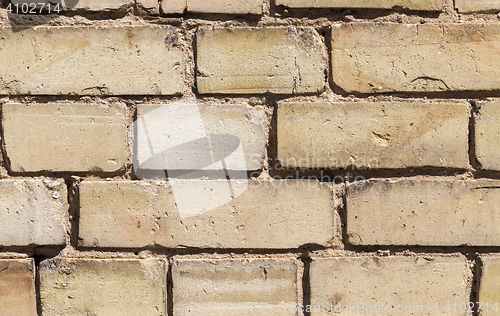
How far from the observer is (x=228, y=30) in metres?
0.72

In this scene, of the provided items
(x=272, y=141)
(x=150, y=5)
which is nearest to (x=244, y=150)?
(x=272, y=141)

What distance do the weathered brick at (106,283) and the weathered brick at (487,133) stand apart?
75 centimetres

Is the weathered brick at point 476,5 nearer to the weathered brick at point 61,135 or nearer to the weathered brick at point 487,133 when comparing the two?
the weathered brick at point 487,133

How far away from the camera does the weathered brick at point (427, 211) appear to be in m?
0.73

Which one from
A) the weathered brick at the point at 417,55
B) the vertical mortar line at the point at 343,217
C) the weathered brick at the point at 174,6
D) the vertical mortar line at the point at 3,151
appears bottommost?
the vertical mortar line at the point at 343,217

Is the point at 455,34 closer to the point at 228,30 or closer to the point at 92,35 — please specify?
the point at 228,30

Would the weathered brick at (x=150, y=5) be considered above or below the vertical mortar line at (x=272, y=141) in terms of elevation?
above

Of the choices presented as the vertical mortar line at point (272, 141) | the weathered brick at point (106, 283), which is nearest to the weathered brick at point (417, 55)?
the vertical mortar line at point (272, 141)

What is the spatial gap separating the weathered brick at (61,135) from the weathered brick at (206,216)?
0.23 ft

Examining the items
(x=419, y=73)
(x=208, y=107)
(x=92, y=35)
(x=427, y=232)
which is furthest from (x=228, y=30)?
(x=427, y=232)

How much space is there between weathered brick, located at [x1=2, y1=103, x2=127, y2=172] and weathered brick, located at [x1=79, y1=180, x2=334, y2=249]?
7 cm

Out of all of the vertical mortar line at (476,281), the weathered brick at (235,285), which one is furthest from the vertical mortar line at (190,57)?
the vertical mortar line at (476,281)

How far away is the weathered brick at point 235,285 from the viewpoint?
29.0 inches

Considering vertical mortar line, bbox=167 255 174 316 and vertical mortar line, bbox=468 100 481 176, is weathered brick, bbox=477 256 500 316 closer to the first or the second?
vertical mortar line, bbox=468 100 481 176
